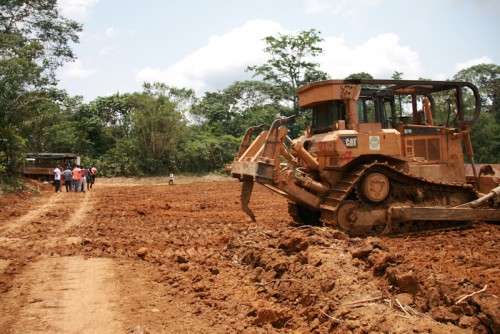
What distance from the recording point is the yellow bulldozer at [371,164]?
832cm

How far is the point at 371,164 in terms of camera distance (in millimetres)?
8297

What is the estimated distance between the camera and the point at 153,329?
4203mm

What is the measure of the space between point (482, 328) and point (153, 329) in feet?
9.32

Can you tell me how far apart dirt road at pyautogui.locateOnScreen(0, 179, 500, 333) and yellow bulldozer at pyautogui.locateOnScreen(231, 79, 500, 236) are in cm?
53

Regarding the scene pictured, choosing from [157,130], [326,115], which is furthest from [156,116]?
[326,115]

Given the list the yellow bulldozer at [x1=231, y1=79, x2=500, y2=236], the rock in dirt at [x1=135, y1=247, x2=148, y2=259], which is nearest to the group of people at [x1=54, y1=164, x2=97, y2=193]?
the yellow bulldozer at [x1=231, y1=79, x2=500, y2=236]

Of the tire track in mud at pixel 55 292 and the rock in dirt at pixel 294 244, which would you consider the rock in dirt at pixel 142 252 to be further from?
the rock in dirt at pixel 294 244

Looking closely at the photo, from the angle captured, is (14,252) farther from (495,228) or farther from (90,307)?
(495,228)

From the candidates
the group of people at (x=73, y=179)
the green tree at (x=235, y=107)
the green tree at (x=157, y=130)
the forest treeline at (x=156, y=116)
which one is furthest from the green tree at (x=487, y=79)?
the group of people at (x=73, y=179)

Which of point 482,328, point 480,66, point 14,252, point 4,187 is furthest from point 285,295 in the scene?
point 480,66

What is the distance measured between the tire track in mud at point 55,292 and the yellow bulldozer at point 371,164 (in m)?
3.35

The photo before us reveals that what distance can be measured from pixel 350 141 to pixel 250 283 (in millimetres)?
3875

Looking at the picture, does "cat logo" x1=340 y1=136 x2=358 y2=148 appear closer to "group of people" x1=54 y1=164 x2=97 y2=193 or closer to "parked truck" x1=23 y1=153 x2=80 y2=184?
"group of people" x1=54 y1=164 x2=97 y2=193

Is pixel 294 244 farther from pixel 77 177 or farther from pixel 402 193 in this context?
pixel 77 177
